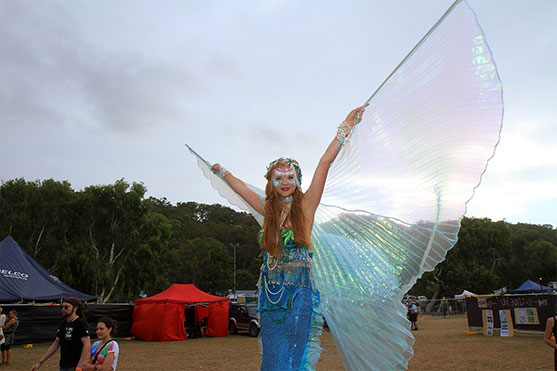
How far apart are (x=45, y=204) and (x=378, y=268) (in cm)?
3102

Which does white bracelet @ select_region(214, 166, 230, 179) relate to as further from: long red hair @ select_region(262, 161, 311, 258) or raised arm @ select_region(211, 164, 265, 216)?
long red hair @ select_region(262, 161, 311, 258)

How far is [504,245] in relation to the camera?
162 ft

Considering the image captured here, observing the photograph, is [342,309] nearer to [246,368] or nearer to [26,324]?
[246,368]

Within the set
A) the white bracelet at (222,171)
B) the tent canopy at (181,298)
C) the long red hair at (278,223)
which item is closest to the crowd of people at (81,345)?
the white bracelet at (222,171)

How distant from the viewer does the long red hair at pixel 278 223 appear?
Result: 2.70 meters

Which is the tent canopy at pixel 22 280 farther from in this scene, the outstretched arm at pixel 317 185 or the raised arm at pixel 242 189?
the outstretched arm at pixel 317 185

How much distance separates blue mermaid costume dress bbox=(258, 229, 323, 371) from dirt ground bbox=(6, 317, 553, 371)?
660cm

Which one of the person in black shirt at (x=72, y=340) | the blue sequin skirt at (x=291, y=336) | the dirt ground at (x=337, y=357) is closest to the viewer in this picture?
the blue sequin skirt at (x=291, y=336)

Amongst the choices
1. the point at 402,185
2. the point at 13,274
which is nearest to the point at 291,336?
the point at 402,185

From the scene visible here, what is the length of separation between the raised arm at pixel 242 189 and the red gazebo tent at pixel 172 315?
17601 mm

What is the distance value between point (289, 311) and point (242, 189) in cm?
110

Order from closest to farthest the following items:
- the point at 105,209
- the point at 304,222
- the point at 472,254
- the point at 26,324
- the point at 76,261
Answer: the point at 304,222 < the point at 26,324 < the point at 76,261 < the point at 105,209 < the point at 472,254

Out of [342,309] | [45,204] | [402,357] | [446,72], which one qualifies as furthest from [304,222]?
[45,204]

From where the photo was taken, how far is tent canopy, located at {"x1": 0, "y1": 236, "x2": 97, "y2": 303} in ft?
51.8
